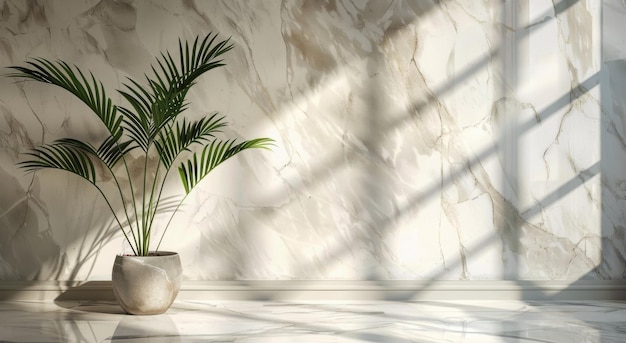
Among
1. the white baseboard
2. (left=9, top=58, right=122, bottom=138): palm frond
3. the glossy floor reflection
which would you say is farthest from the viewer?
the white baseboard

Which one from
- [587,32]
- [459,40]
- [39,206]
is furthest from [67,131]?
[587,32]

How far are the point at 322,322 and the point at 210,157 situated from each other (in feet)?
3.45

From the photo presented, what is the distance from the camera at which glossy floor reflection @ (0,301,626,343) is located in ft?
10.1

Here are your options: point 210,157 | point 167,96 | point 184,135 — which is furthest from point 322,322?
point 167,96

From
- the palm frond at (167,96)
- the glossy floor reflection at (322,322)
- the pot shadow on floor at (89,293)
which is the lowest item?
the glossy floor reflection at (322,322)

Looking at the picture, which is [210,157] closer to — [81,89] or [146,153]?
[146,153]

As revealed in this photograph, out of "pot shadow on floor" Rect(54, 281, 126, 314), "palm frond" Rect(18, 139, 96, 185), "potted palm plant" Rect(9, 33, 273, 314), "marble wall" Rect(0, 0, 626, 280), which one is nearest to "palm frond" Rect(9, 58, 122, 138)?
"potted palm plant" Rect(9, 33, 273, 314)

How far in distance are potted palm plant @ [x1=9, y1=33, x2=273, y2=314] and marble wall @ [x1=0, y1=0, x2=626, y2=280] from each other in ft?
0.30

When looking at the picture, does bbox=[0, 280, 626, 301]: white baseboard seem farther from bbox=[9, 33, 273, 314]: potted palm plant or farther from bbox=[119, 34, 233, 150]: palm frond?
bbox=[119, 34, 233, 150]: palm frond

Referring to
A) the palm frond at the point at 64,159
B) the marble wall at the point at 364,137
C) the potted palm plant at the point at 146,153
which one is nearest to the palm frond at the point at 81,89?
the potted palm plant at the point at 146,153

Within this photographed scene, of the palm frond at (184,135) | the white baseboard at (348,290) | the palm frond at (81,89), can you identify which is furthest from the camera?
the white baseboard at (348,290)

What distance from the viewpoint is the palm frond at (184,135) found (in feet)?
11.8

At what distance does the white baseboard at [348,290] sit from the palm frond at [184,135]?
2.49ft

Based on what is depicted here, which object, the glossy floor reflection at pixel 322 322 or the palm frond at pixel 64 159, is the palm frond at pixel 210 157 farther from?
the glossy floor reflection at pixel 322 322
